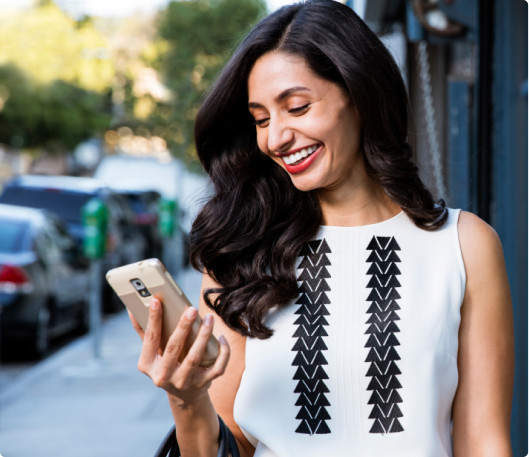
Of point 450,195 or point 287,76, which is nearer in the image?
point 287,76

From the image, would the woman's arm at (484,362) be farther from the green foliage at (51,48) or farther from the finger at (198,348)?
the green foliage at (51,48)

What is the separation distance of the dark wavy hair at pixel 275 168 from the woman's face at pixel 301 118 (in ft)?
0.11

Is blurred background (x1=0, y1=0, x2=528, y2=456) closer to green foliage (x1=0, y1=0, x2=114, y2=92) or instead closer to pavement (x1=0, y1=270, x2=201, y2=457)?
green foliage (x1=0, y1=0, x2=114, y2=92)

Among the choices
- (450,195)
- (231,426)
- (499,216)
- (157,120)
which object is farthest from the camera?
(157,120)

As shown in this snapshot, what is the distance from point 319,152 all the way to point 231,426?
0.71 metres

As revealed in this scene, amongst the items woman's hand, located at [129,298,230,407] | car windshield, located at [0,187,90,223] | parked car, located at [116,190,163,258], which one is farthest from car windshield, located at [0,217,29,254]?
parked car, located at [116,190,163,258]

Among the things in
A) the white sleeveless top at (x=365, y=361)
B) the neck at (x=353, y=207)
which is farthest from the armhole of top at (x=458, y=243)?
the neck at (x=353, y=207)

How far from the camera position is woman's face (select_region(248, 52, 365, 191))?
6.99 ft

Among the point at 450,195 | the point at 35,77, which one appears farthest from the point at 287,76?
the point at 35,77

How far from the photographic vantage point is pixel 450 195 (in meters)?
6.57

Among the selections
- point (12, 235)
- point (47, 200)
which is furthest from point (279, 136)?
point (47, 200)

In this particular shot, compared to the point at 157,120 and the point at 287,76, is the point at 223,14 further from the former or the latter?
the point at 287,76

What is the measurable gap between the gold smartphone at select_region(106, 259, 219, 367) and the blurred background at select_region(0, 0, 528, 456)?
26.9 inches

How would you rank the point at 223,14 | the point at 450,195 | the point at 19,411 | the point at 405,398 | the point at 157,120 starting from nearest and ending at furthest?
the point at 405,398, the point at 450,195, the point at 19,411, the point at 223,14, the point at 157,120
